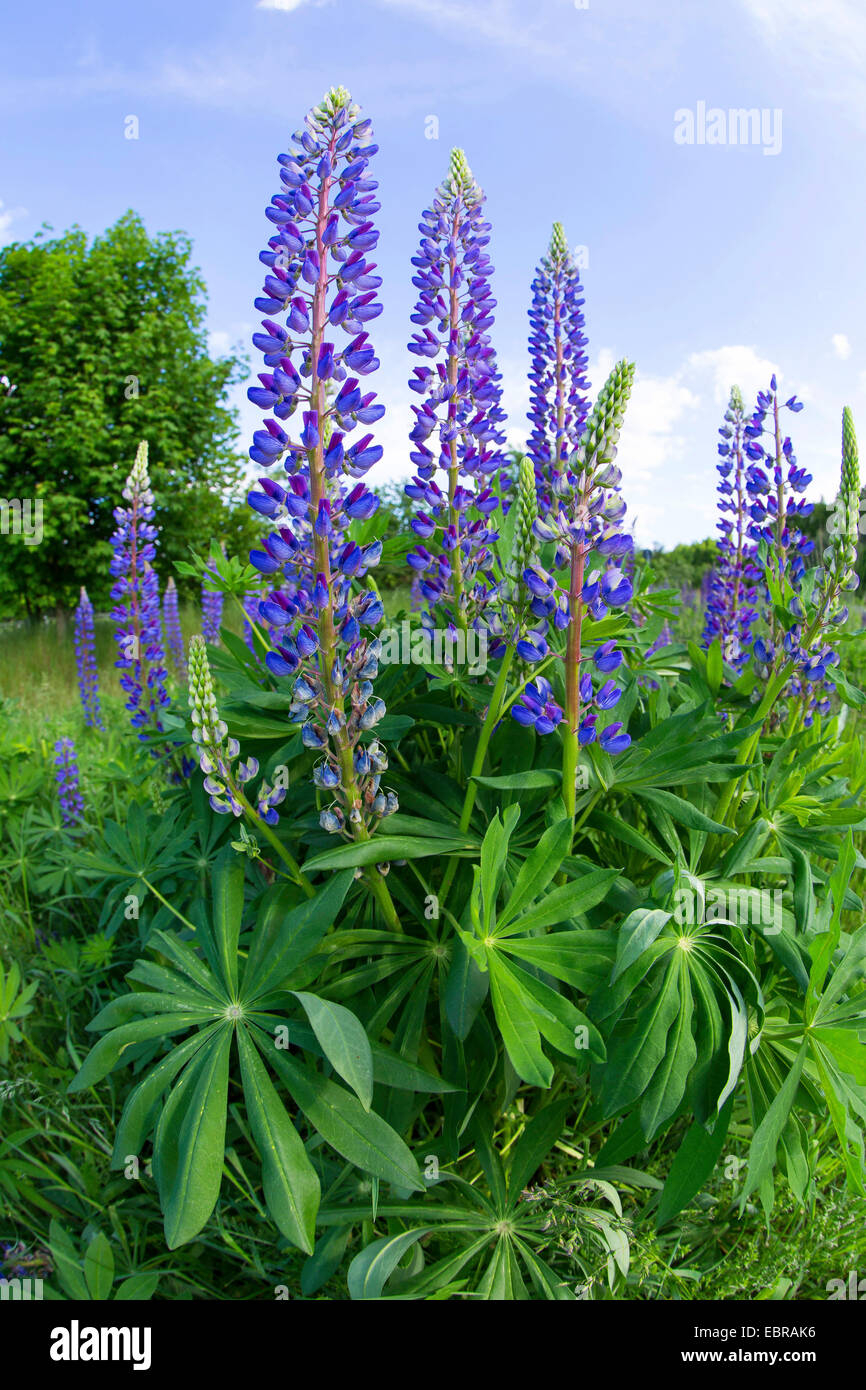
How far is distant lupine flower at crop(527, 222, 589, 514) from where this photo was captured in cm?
306

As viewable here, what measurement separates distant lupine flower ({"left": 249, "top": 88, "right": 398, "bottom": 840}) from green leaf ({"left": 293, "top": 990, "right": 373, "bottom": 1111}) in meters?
0.34

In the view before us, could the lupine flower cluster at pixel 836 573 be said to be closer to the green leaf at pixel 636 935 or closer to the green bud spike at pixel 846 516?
the green bud spike at pixel 846 516

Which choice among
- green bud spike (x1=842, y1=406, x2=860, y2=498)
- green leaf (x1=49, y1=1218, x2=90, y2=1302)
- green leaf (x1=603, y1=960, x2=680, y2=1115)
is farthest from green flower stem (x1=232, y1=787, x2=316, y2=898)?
green bud spike (x1=842, y1=406, x2=860, y2=498)

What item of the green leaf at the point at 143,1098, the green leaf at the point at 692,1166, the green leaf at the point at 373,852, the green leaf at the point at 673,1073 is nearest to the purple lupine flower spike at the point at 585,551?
the green leaf at the point at 373,852

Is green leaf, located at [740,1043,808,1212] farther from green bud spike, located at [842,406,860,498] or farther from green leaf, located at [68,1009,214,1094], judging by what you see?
green bud spike, located at [842,406,860,498]

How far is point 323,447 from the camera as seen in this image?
1703 mm

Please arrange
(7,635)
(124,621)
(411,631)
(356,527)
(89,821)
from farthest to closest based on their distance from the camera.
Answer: (7,635), (89,821), (124,621), (356,527), (411,631)

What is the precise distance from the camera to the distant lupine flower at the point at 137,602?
4.16 metres

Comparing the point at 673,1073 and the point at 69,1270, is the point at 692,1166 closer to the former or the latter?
the point at 673,1073
